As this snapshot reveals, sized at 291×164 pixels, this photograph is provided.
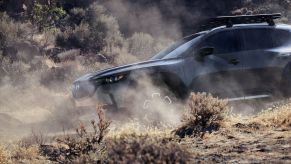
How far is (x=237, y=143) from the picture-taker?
5.91m

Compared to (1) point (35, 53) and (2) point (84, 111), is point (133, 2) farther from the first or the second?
(2) point (84, 111)

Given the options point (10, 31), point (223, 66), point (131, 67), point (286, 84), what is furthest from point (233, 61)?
point (10, 31)

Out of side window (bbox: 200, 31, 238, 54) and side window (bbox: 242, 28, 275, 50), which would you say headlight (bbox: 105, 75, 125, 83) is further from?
side window (bbox: 242, 28, 275, 50)

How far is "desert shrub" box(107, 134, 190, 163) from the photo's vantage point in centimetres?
407

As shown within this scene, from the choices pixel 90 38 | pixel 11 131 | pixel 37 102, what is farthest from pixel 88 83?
pixel 90 38

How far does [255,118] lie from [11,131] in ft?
16.6

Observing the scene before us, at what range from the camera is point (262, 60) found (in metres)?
8.88

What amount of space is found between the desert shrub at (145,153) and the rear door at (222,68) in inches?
156

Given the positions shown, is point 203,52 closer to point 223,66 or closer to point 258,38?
point 223,66

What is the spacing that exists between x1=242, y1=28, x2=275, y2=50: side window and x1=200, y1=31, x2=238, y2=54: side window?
0.80 feet

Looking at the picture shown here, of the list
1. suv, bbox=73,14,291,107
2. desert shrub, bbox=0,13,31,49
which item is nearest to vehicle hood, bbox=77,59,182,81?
suv, bbox=73,14,291,107

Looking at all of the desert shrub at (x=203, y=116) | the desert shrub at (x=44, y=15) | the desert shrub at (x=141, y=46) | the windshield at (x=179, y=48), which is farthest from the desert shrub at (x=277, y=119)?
the desert shrub at (x=44, y=15)

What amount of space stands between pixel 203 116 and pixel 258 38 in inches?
113

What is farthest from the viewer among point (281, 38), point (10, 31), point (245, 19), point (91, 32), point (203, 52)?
point (91, 32)
